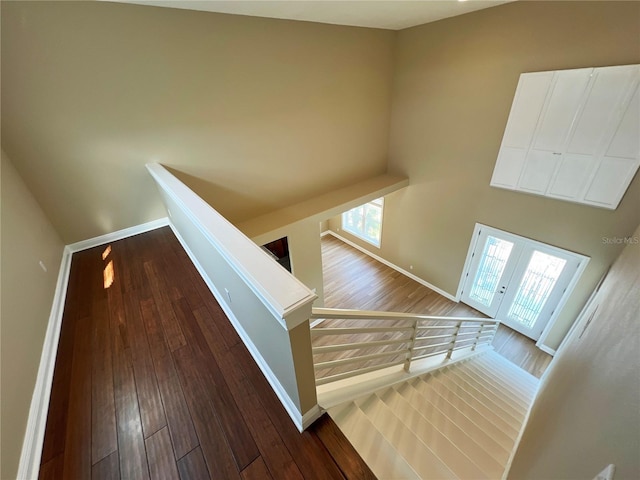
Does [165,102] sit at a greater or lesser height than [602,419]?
greater

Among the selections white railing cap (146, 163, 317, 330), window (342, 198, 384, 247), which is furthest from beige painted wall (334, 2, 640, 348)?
white railing cap (146, 163, 317, 330)

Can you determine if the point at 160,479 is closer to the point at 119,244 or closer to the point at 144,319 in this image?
the point at 144,319

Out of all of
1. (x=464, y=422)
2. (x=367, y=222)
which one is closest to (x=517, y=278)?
(x=464, y=422)

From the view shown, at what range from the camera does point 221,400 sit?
1.57m

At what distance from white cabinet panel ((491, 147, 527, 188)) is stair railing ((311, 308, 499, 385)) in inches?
83.5

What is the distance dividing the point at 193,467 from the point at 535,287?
202 inches

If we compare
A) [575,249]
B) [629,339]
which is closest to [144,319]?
[629,339]

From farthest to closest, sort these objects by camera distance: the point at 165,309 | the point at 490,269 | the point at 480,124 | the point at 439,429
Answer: the point at 490,269, the point at 480,124, the point at 165,309, the point at 439,429

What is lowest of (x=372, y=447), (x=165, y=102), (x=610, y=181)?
(x=372, y=447)

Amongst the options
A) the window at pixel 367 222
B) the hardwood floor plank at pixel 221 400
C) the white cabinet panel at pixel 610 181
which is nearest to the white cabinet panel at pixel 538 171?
the white cabinet panel at pixel 610 181

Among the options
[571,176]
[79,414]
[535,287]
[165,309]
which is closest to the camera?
[79,414]

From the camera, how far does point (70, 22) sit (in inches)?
83.6

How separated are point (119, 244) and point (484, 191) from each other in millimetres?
5348

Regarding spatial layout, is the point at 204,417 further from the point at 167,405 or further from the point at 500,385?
the point at 500,385
